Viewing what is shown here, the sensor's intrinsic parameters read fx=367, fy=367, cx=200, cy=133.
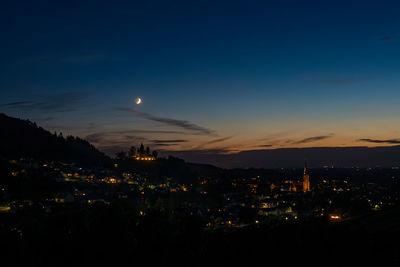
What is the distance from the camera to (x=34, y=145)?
539 ft

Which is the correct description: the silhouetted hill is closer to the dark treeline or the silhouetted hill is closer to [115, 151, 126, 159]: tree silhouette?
[115, 151, 126, 159]: tree silhouette

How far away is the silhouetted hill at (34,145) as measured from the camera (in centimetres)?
14288

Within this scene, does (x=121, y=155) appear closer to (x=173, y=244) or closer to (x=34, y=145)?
(x=34, y=145)

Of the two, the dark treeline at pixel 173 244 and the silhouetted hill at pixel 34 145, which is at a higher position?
the silhouetted hill at pixel 34 145

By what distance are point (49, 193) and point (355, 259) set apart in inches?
2598

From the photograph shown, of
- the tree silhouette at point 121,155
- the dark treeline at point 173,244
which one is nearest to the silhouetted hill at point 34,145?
the tree silhouette at point 121,155

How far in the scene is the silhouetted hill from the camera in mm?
142875

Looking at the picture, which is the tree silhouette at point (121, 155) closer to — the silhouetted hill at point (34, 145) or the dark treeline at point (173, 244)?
the silhouetted hill at point (34, 145)

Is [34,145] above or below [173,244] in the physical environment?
above

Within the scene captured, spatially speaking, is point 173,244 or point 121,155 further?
point 121,155

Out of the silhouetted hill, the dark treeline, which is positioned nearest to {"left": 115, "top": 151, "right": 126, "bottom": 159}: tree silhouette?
the silhouetted hill

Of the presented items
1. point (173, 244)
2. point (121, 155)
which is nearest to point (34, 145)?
point (121, 155)

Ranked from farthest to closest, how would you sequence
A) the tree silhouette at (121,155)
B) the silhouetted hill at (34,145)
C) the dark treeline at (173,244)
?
the tree silhouette at (121,155) < the silhouetted hill at (34,145) < the dark treeline at (173,244)

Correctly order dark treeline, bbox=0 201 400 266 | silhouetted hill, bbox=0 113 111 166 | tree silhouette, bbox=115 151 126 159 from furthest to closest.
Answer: tree silhouette, bbox=115 151 126 159, silhouetted hill, bbox=0 113 111 166, dark treeline, bbox=0 201 400 266
